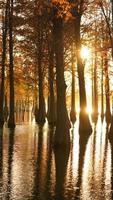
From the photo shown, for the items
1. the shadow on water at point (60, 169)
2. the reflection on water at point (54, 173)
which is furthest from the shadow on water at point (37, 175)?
the shadow on water at point (60, 169)

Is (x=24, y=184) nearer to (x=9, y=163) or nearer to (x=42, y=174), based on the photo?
(x=42, y=174)

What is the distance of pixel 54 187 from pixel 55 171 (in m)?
2.70

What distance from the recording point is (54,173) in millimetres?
15211

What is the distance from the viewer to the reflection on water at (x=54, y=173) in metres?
12.2

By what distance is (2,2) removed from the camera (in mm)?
37344

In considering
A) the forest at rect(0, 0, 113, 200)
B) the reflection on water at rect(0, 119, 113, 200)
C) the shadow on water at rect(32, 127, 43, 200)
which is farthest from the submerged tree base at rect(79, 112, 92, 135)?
the shadow on water at rect(32, 127, 43, 200)

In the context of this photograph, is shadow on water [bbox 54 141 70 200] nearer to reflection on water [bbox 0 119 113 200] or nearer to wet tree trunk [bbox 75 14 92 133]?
reflection on water [bbox 0 119 113 200]

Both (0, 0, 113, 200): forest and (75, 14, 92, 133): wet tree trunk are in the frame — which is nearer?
(0, 0, 113, 200): forest

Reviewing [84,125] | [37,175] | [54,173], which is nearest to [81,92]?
[84,125]

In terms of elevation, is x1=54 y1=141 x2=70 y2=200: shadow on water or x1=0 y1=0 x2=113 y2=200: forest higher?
x1=0 y1=0 x2=113 y2=200: forest

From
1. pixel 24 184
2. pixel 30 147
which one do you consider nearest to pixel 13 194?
pixel 24 184

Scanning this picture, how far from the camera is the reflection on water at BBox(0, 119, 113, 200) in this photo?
39.9ft

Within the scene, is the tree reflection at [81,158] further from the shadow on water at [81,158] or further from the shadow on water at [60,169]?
the shadow on water at [60,169]

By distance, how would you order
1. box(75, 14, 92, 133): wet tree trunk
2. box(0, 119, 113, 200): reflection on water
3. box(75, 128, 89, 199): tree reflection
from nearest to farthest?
1. box(0, 119, 113, 200): reflection on water
2. box(75, 128, 89, 199): tree reflection
3. box(75, 14, 92, 133): wet tree trunk
